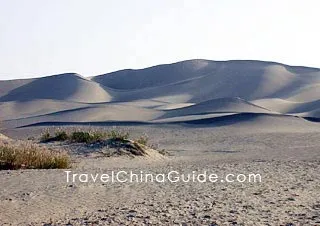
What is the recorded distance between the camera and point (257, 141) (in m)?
33.0

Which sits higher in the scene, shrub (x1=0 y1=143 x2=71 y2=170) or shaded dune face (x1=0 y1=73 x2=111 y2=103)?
shaded dune face (x1=0 y1=73 x2=111 y2=103)

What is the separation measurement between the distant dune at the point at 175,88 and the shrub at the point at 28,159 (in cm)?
6536

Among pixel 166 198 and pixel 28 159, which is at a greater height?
pixel 28 159

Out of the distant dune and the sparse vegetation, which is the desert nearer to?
the sparse vegetation

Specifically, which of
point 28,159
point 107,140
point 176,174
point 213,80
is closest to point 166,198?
point 176,174

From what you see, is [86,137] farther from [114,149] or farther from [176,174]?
[176,174]

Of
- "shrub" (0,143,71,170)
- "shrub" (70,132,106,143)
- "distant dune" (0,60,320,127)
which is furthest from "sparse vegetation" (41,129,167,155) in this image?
"distant dune" (0,60,320,127)

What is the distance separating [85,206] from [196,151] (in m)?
15.7

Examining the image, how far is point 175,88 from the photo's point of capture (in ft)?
423

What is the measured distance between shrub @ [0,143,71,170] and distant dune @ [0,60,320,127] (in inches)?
2573

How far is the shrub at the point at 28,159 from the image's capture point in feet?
62.0

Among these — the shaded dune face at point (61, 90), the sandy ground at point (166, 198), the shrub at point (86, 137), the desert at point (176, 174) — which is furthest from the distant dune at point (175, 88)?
the sandy ground at point (166, 198)

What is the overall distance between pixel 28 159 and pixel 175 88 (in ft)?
361

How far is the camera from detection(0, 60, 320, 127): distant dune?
97.2 m
